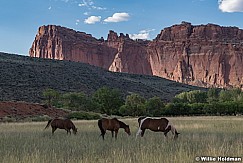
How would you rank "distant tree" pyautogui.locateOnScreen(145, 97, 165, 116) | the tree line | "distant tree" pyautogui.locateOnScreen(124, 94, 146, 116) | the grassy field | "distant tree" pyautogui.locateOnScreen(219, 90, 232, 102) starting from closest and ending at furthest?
1. the grassy field
2. "distant tree" pyautogui.locateOnScreen(124, 94, 146, 116)
3. the tree line
4. "distant tree" pyautogui.locateOnScreen(145, 97, 165, 116)
5. "distant tree" pyautogui.locateOnScreen(219, 90, 232, 102)

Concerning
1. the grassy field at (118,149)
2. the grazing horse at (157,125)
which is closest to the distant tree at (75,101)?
the grazing horse at (157,125)

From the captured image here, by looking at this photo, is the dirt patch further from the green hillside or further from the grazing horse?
the grazing horse

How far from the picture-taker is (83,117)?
45.2 meters

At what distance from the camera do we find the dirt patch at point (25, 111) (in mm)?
43222

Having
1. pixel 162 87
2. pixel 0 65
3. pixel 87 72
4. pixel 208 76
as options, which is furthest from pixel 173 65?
pixel 0 65

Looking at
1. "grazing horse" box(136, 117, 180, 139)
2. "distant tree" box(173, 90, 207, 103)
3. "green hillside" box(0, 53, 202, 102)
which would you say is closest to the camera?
"grazing horse" box(136, 117, 180, 139)

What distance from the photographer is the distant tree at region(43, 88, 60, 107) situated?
188 ft

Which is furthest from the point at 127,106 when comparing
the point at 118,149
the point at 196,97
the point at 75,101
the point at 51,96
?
the point at 118,149

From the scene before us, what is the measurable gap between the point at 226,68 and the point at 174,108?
413ft

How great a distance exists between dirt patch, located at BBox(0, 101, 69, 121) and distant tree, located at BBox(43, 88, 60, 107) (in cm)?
919

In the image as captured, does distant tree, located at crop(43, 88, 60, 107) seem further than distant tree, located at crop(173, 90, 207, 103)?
No

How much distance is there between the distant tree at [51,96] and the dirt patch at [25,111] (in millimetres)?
9189

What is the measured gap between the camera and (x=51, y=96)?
5856 centimetres

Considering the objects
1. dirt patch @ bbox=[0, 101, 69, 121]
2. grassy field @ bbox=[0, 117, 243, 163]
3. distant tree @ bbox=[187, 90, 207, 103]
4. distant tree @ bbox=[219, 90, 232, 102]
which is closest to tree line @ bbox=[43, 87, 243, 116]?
dirt patch @ bbox=[0, 101, 69, 121]
